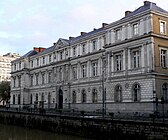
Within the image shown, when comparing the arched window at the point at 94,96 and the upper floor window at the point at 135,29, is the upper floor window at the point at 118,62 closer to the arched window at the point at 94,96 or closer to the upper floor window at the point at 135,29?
the upper floor window at the point at 135,29

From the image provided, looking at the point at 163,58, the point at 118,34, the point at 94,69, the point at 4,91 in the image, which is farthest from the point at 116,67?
the point at 4,91

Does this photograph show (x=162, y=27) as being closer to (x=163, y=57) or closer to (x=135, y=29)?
(x=135, y=29)

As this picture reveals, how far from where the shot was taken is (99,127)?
32.3 m

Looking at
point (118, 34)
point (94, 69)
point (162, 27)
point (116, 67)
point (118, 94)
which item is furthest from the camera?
point (94, 69)

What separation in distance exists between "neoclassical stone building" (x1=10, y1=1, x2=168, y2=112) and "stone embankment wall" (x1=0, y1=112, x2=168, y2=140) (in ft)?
29.7

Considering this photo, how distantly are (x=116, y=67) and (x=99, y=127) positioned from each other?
15240mm

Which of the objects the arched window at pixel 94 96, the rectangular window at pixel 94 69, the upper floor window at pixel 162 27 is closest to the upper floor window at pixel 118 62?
the upper floor window at pixel 162 27

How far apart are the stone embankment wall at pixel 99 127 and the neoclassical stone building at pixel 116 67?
9.07 m

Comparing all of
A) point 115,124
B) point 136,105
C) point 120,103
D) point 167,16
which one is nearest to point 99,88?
point 120,103

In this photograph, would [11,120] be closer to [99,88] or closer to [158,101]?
[99,88]

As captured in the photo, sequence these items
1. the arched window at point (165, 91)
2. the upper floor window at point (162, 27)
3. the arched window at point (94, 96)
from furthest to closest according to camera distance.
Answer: the arched window at point (94, 96) < the upper floor window at point (162, 27) < the arched window at point (165, 91)

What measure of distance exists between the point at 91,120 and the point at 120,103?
36.2 feet

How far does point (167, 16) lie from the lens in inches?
1686

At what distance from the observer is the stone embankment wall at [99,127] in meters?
26.6
